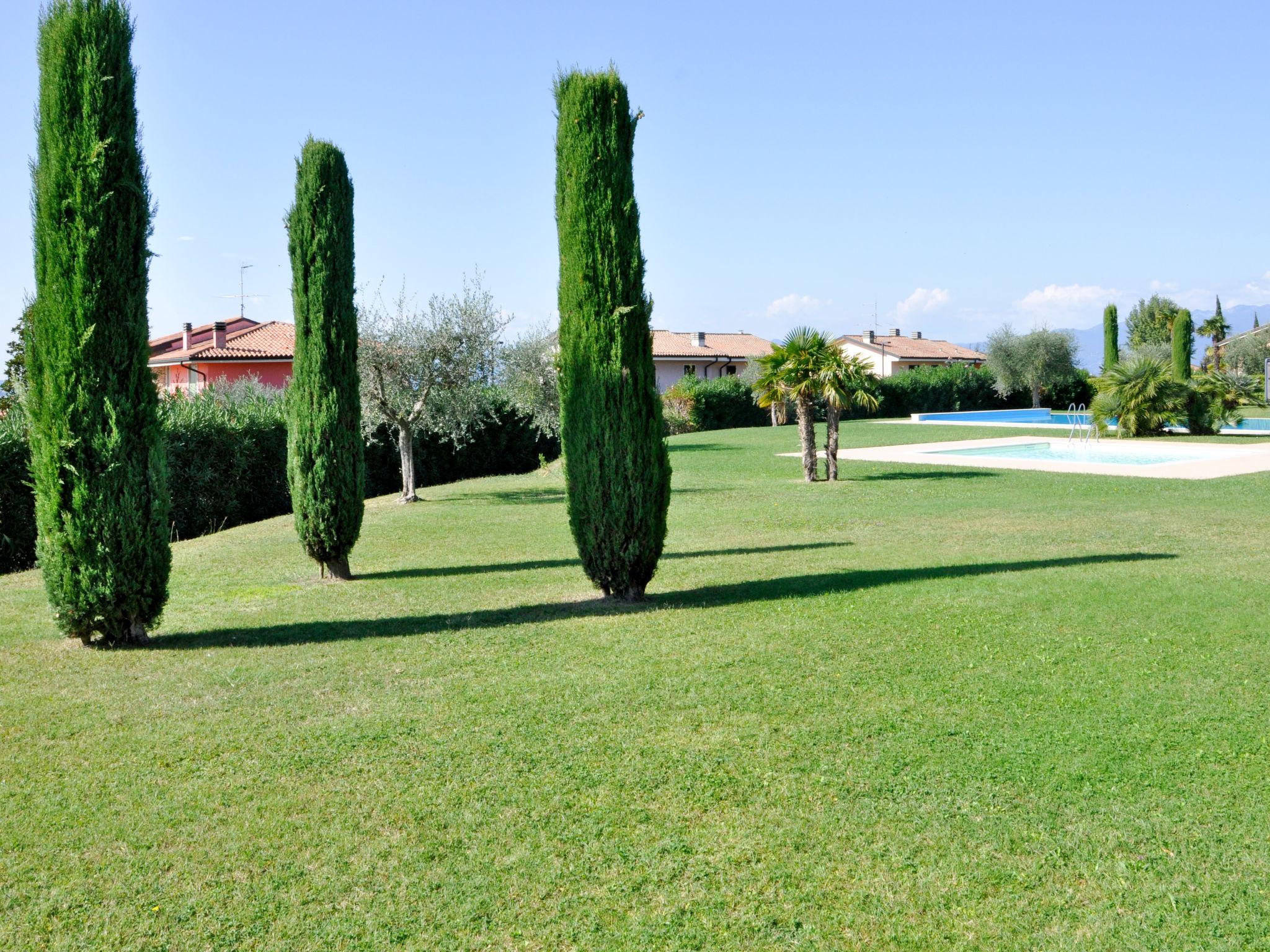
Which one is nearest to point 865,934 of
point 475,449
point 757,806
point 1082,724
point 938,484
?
point 757,806

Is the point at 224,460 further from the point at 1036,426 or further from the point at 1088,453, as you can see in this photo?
the point at 1036,426

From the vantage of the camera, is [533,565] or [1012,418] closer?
[533,565]

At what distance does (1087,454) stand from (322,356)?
20266 millimetres

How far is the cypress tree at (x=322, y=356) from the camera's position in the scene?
10.4 meters

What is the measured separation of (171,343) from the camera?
160 ft

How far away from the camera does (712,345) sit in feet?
225

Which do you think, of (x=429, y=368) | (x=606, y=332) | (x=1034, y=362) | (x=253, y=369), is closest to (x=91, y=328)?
(x=606, y=332)

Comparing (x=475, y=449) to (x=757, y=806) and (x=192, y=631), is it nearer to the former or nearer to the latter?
(x=192, y=631)

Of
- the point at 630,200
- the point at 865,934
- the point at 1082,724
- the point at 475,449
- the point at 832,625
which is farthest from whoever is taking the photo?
the point at 475,449

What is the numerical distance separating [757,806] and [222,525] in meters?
15.6

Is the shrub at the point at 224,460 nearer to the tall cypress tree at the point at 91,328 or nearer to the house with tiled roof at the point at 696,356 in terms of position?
the tall cypress tree at the point at 91,328

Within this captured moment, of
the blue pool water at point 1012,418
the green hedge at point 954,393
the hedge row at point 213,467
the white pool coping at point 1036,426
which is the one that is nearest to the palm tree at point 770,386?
the hedge row at point 213,467

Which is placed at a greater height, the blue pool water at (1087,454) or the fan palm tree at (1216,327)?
the fan palm tree at (1216,327)

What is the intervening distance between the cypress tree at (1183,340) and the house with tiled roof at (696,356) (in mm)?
24665
